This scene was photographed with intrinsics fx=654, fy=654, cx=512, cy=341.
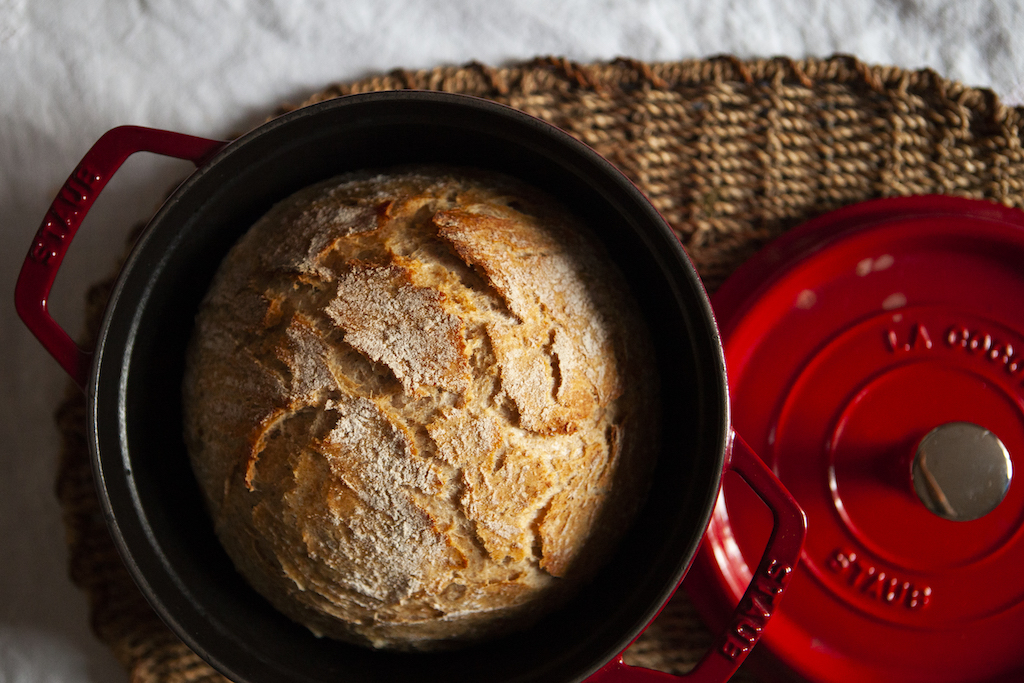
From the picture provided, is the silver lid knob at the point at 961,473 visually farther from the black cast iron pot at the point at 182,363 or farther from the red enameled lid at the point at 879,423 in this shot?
the black cast iron pot at the point at 182,363

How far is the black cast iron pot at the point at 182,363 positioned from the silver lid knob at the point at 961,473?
0.27m

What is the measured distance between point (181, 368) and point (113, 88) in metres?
0.54

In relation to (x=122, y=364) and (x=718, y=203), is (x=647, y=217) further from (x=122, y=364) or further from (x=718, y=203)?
(x=122, y=364)

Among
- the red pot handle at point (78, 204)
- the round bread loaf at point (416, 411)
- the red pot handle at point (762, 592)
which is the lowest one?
the red pot handle at point (762, 592)

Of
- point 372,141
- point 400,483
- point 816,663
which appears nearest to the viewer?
point 400,483

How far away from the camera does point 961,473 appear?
0.93 metres

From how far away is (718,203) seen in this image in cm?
111

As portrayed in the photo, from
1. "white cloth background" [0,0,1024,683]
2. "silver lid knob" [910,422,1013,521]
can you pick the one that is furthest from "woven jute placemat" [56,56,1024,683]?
"silver lid knob" [910,422,1013,521]

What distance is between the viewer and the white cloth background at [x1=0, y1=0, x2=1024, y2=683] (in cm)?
113

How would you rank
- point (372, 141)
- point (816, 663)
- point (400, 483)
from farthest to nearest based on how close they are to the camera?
point (816, 663), point (372, 141), point (400, 483)

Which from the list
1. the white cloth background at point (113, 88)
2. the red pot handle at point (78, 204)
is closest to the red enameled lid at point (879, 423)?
the white cloth background at point (113, 88)

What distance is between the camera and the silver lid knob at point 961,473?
0.92 meters

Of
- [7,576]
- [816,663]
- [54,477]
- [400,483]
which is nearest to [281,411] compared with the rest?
[400,483]

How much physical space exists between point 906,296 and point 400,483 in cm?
86
